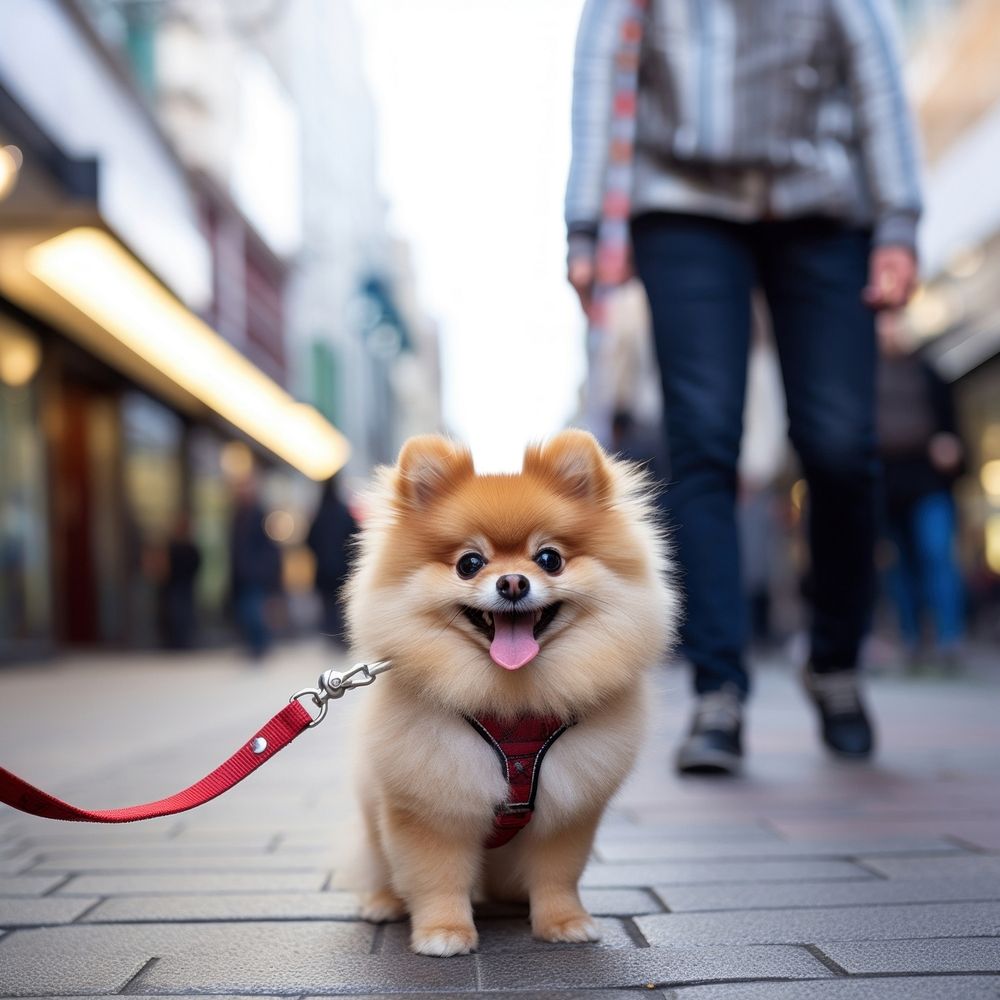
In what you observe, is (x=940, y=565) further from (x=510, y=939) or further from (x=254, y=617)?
(x=254, y=617)

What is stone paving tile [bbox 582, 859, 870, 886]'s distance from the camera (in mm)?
2404

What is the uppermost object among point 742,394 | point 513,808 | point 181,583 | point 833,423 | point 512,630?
point 742,394

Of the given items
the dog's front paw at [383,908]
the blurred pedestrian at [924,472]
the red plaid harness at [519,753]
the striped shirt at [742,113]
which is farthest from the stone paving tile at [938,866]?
the blurred pedestrian at [924,472]

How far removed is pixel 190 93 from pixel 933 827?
15.0 meters

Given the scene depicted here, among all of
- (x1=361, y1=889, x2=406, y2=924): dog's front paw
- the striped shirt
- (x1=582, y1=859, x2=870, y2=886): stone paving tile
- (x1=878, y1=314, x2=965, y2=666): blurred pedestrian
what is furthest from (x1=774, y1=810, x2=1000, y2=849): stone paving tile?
(x1=878, y1=314, x2=965, y2=666): blurred pedestrian

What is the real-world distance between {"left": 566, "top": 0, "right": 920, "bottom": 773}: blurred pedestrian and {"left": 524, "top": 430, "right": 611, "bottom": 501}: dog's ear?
148cm

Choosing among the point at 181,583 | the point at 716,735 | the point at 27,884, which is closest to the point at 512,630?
the point at 27,884

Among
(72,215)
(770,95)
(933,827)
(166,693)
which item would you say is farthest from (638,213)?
(72,215)

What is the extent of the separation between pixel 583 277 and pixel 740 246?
0.53 m

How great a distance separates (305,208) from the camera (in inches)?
1112

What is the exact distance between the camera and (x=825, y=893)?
2262 mm

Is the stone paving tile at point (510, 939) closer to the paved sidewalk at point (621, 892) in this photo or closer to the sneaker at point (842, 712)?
the paved sidewalk at point (621, 892)

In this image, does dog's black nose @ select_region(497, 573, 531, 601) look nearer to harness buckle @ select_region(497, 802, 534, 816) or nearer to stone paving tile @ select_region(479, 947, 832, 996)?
harness buckle @ select_region(497, 802, 534, 816)

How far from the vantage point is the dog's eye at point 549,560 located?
1978 mm
